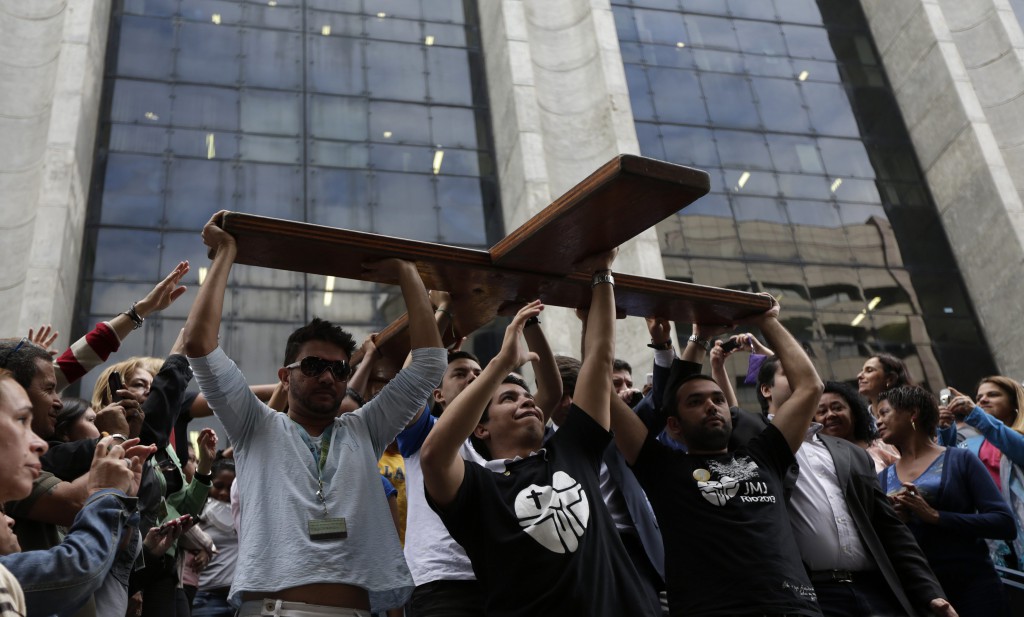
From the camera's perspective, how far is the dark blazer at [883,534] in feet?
13.8

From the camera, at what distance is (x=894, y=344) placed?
15.9m

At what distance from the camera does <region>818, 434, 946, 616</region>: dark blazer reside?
421cm

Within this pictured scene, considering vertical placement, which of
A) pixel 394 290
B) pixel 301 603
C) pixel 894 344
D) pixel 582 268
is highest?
pixel 394 290

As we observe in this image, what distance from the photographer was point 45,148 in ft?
39.9

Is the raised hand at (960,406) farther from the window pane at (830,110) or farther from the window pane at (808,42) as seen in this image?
the window pane at (808,42)

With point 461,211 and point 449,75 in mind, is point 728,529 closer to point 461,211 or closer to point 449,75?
point 461,211

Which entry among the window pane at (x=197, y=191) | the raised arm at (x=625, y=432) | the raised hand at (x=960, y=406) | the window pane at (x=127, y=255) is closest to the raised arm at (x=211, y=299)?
the raised arm at (x=625, y=432)

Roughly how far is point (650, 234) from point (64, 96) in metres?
9.18

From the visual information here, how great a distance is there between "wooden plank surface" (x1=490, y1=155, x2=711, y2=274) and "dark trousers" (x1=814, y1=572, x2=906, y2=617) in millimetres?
2020

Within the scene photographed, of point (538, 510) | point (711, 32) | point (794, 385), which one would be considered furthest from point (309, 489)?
point (711, 32)

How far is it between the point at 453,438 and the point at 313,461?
0.64m

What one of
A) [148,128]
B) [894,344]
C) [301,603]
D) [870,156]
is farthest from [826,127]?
[301,603]

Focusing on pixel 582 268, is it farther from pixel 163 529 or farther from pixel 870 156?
pixel 870 156

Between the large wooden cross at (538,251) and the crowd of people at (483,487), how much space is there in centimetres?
12
